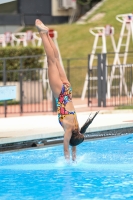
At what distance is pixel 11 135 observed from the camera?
36.8 feet

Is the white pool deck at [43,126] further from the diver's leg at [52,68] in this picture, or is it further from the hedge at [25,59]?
the hedge at [25,59]

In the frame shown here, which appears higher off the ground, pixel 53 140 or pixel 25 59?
pixel 53 140

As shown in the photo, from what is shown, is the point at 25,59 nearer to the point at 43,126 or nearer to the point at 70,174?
the point at 43,126

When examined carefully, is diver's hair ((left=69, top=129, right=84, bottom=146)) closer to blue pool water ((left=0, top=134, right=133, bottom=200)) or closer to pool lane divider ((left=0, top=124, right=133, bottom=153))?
blue pool water ((left=0, top=134, right=133, bottom=200))

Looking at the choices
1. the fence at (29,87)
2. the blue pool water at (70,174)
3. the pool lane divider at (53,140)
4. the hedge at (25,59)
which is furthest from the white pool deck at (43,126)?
the hedge at (25,59)

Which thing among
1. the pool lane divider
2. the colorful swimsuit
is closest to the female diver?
the colorful swimsuit

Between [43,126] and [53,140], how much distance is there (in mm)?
1835

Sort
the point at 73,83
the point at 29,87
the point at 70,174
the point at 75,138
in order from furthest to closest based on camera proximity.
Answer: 1. the point at 73,83
2. the point at 29,87
3. the point at 75,138
4. the point at 70,174

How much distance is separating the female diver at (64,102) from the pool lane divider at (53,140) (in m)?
1.49

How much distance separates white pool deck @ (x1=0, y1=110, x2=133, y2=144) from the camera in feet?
36.4

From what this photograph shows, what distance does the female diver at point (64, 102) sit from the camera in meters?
9.25

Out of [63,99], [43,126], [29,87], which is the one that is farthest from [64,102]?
[29,87]

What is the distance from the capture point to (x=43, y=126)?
516 inches

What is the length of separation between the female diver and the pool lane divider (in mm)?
1489
